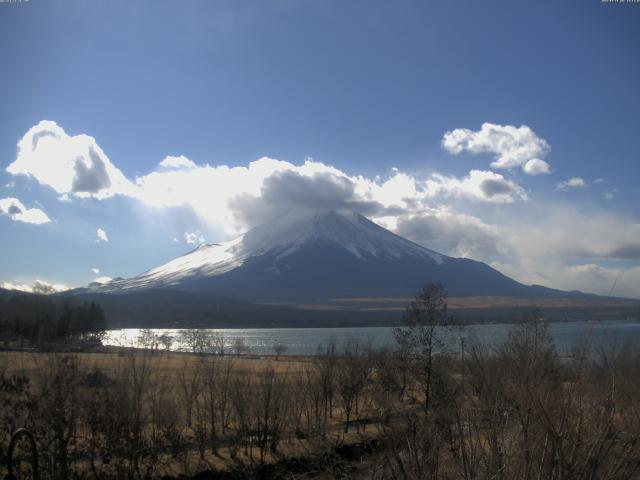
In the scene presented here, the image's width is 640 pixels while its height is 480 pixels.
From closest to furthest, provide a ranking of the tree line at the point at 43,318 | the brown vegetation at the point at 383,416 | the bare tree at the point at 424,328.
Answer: the brown vegetation at the point at 383,416 < the bare tree at the point at 424,328 < the tree line at the point at 43,318

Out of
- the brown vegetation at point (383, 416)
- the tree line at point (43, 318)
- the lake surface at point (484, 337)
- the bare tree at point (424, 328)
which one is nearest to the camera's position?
the brown vegetation at point (383, 416)

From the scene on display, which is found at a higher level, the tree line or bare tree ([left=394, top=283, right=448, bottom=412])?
bare tree ([left=394, top=283, right=448, bottom=412])

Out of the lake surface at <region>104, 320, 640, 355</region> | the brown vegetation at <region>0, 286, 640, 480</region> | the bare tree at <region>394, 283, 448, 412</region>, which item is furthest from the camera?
the bare tree at <region>394, 283, 448, 412</region>

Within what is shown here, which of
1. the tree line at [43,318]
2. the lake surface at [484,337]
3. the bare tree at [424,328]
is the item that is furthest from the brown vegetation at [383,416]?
the tree line at [43,318]

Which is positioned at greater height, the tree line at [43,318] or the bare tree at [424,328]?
the bare tree at [424,328]

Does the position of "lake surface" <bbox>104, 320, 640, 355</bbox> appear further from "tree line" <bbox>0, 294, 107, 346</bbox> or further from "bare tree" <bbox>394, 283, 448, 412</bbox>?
"tree line" <bbox>0, 294, 107, 346</bbox>

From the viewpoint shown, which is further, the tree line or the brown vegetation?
the tree line

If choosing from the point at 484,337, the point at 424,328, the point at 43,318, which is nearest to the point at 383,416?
the point at 484,337

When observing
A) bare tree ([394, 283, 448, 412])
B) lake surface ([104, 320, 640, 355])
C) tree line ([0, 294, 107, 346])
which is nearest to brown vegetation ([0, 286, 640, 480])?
bare tree ([394, 283, 448, 412])

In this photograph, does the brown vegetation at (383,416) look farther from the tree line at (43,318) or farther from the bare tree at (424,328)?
the tree line at (43,318)

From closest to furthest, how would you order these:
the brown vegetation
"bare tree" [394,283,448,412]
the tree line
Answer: the brown vegetation → "bare tree" [394,283,448,412] → the tree line

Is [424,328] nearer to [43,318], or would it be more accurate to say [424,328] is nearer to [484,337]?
[484,337]

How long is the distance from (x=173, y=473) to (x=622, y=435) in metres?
15.8

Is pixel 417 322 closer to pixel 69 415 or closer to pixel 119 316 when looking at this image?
pixel 69 415
